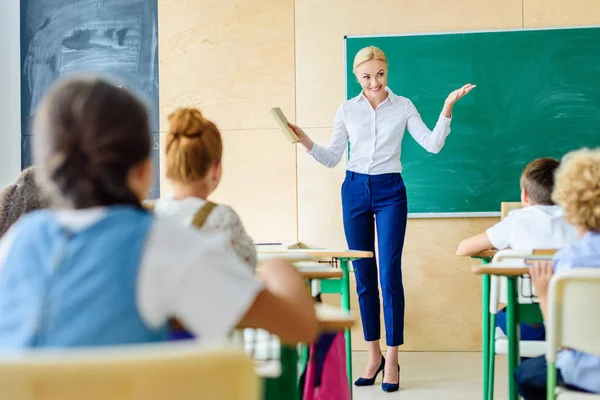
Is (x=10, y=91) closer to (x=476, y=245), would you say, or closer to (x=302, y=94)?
(x=302, y=94)

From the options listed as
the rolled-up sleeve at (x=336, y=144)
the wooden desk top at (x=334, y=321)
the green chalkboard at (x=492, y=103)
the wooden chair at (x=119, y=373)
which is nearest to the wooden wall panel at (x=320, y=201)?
the green chalkboard at (x=492, y=103)

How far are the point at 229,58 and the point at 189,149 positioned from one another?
362cm

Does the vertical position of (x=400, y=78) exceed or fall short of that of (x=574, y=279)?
it exceeds it

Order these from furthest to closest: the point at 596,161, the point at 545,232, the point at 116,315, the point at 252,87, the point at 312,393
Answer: the point at 252,87 → the point at 545,232 → the point at 596,161 → the point at 312,393 → the point at 116,315

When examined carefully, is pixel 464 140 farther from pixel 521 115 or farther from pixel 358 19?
pixel 358 19

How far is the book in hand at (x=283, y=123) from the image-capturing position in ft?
12.3

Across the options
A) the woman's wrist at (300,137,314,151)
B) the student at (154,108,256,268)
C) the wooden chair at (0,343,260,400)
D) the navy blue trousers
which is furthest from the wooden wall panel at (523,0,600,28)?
the wooden chair at (0,343,260,400)

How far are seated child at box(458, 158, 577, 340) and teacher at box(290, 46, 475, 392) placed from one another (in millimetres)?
910

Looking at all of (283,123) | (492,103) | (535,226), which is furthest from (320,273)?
(492,103)

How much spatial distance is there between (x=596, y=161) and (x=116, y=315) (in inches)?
65.8

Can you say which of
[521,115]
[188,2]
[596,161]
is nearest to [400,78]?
[521,115]

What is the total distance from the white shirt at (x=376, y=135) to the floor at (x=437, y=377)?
1150mm

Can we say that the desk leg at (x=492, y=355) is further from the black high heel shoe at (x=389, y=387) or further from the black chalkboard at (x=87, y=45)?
the black chalkboard at (x=87, y=45)

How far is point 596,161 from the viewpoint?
2254mm
